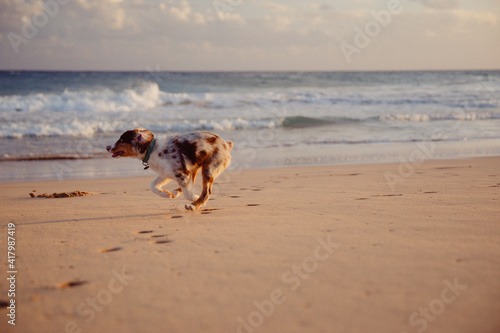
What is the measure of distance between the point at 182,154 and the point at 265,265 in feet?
8.86

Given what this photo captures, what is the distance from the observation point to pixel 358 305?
3.00m

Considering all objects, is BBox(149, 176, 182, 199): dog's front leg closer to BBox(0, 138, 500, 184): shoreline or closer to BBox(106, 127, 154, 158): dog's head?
BBox(106, 127, 154, 158): dog's head

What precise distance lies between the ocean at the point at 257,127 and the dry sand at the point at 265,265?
524cm

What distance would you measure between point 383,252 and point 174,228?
7.57ft

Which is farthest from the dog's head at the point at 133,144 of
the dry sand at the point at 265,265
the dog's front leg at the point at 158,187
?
the dry sand at the point at 265,265

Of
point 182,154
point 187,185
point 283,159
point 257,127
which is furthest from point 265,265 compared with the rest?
point 257,127

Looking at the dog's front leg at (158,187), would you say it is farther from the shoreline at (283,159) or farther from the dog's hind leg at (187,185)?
the shoreline at (283,159)

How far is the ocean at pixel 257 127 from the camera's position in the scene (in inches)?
478

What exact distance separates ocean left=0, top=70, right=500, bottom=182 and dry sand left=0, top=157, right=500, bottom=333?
5.24m

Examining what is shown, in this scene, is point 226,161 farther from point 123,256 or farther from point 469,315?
point 469,315

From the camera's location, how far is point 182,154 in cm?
602

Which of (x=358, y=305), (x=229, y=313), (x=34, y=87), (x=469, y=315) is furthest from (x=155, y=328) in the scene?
(x=34, y=87)

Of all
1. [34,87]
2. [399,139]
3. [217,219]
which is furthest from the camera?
[34,87]

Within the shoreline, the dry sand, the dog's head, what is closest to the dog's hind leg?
the dry sand
